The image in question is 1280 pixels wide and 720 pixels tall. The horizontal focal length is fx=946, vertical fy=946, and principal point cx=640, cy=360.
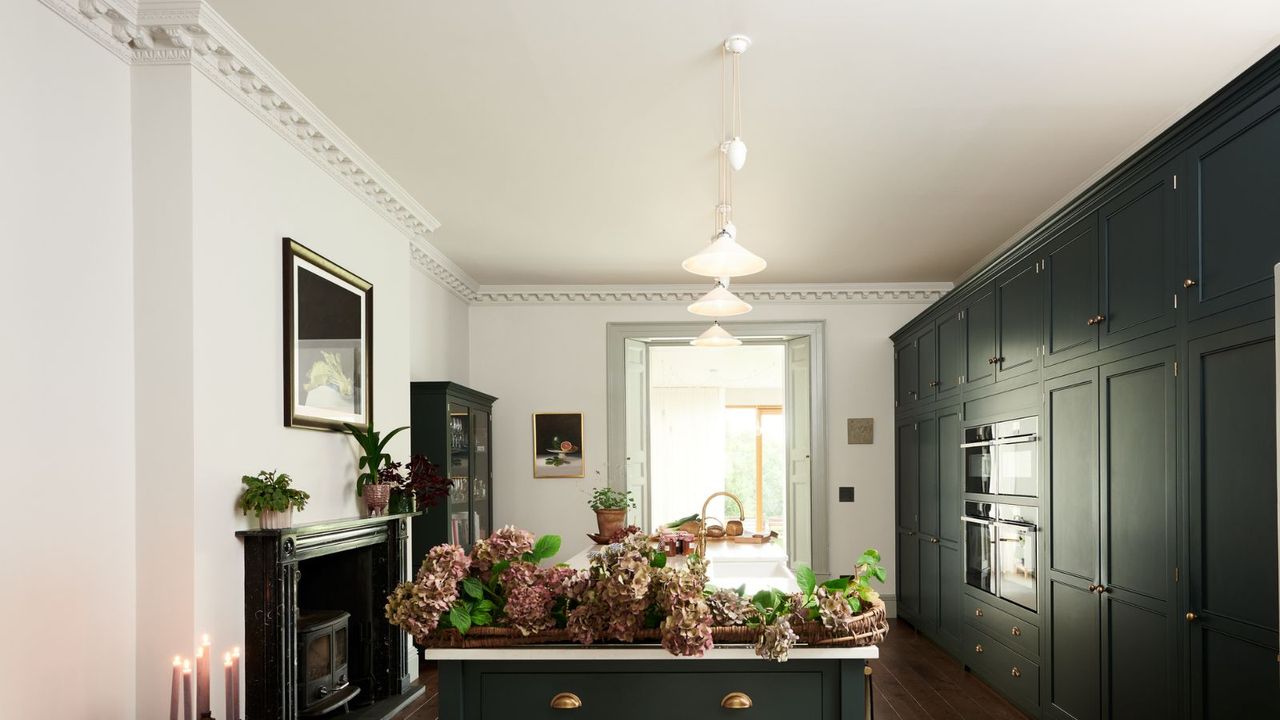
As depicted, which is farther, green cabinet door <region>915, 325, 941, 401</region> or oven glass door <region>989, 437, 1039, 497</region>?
green cabinet door <region>915, 325, 941, 401</region>

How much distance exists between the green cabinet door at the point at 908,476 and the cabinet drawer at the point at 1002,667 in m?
1.60

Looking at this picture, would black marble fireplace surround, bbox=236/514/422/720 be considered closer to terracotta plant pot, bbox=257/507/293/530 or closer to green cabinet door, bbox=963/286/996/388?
terracotta plant pot, bbox=257/507/293/530

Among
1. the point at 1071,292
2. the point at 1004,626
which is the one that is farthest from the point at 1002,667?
the point at 1071,292

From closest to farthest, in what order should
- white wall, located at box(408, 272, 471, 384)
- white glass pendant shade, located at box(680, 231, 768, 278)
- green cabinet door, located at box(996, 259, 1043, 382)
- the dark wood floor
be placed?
white glass pendant shade, located at box(680, 231, 768, 278), green cabinet door, located at box(996, 259, 1043, 382), the dark wood floor, white wall, located at box(408, 272, 471, 384)

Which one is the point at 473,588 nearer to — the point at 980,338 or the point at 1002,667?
the point at 1002,667

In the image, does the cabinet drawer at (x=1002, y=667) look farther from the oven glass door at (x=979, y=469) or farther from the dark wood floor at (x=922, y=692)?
the oven glass door at (x=979, y=469)

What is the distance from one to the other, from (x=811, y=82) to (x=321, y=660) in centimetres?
342

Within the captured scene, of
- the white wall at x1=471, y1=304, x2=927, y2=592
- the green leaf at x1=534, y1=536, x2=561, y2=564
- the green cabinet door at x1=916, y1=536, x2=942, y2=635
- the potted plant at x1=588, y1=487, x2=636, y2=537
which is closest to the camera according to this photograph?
the green leaf at x1=534, y1=536, x2=561, y2=564

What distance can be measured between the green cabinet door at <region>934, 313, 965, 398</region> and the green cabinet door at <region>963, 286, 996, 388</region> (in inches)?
5.3

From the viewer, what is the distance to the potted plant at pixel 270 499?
3717 millimetres

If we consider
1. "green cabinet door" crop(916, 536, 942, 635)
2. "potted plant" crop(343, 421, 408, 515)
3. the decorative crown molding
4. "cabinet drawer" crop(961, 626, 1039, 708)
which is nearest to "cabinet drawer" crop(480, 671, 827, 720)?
"potted plant" crop(343, 421, 408, 515)

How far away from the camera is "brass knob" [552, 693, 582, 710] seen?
2.34 metres

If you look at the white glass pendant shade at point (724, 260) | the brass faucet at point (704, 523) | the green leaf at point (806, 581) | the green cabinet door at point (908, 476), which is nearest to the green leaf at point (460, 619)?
the green leaf at point (806, 581)

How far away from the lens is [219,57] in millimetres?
3553
